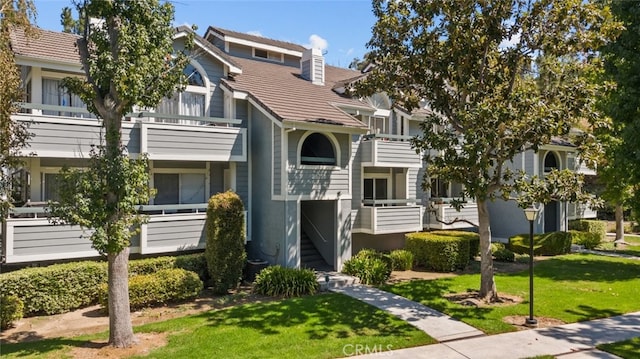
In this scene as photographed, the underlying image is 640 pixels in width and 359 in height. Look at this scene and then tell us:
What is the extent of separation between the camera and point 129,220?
9.60m

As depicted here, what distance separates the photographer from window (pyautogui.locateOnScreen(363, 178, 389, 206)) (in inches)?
833

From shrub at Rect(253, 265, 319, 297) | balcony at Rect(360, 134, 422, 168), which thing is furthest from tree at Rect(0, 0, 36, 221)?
balcony at Rect(360, 134, 422, 168)

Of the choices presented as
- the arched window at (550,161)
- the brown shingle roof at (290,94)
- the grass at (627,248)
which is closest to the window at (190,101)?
the brown shingle roof at (290,94)

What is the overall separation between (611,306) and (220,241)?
40.8ft

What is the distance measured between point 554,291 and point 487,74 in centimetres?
777

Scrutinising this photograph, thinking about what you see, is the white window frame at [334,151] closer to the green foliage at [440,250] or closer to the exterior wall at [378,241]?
the exterior wall at [378,241]

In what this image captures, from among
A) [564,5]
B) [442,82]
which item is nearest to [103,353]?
[442,82]

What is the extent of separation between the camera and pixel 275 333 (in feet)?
34.1

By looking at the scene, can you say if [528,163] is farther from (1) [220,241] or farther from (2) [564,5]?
(1) [220,241]

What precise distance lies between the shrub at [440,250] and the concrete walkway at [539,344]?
7.00 metres

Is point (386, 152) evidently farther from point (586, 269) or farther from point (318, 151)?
point (586, 269)

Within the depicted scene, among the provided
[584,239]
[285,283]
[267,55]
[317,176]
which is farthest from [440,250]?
[267,55]

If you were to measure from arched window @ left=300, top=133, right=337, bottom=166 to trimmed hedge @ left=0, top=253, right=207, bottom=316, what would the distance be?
763cm

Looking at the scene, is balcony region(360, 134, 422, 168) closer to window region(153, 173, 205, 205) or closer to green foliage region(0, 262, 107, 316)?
window region(153, 173, 205, 205)
